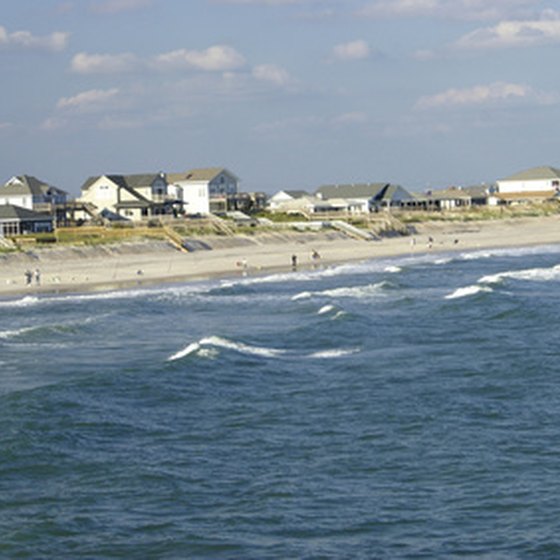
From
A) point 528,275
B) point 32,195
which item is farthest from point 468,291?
point 32,195

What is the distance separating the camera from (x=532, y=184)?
494ft

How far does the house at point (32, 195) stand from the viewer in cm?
9950

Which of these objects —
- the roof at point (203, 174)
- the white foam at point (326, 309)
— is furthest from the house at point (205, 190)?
the white foam at point (326, 309)

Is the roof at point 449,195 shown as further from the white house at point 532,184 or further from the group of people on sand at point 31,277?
the group of people on sand at point 31,277

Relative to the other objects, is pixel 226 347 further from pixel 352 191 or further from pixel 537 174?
pixel 537 174

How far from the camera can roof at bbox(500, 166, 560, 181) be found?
5914 inches

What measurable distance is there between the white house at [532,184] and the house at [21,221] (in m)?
70.9

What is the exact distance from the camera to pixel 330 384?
34.1m

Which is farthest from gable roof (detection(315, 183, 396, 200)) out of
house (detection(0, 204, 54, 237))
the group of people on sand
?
the group of people on sand

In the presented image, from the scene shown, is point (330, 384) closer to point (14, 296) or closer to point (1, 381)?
point (1, 381)

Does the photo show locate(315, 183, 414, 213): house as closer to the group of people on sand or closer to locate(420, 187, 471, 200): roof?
locate(420, 187, 471, 200): roof

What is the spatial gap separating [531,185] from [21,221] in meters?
80.5

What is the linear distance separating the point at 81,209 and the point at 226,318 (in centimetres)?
5281

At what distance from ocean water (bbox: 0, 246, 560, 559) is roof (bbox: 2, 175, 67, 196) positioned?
164 ft
